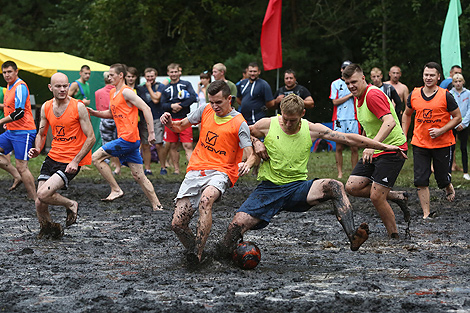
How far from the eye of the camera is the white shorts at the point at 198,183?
6445mm

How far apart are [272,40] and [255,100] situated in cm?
257

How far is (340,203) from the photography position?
6.28m

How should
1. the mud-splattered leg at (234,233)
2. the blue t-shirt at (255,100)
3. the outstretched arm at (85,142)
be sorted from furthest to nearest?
the blue t-shirt at (255,100) < the outstretched arm at (85,142) < the mud-splattered leg at (234,233)

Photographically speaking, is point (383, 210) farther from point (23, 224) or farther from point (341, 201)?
point (23, 224)

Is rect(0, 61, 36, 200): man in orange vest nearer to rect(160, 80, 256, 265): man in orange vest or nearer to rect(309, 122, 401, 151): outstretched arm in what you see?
rect(160, 80, 256, 265): man in orange vest

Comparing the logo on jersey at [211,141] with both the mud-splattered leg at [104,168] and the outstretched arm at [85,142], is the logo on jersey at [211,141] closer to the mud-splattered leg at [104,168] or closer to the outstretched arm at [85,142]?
the outstretched arm at [85,142]

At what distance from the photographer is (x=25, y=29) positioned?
3684 cm

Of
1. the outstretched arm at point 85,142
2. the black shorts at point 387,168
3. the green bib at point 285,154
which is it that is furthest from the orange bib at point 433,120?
the outstretched arm at point 85,142

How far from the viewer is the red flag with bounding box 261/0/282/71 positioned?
15938mm

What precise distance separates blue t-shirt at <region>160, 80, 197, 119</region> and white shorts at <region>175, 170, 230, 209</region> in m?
7.93

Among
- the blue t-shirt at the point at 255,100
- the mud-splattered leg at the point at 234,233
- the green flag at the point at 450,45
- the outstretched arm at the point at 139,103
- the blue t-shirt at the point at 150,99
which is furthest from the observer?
the green flag at the point at 450,45

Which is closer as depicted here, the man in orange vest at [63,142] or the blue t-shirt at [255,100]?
the man in orange vest at [63,142]

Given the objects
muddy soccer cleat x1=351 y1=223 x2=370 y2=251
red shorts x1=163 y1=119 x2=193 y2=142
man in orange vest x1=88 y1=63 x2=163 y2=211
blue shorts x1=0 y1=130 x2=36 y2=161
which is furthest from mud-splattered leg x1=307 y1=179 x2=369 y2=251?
red shorts x1=163 y1=119 x2=193 y2=142

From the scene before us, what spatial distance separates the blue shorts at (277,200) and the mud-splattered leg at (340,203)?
78 millimetres
